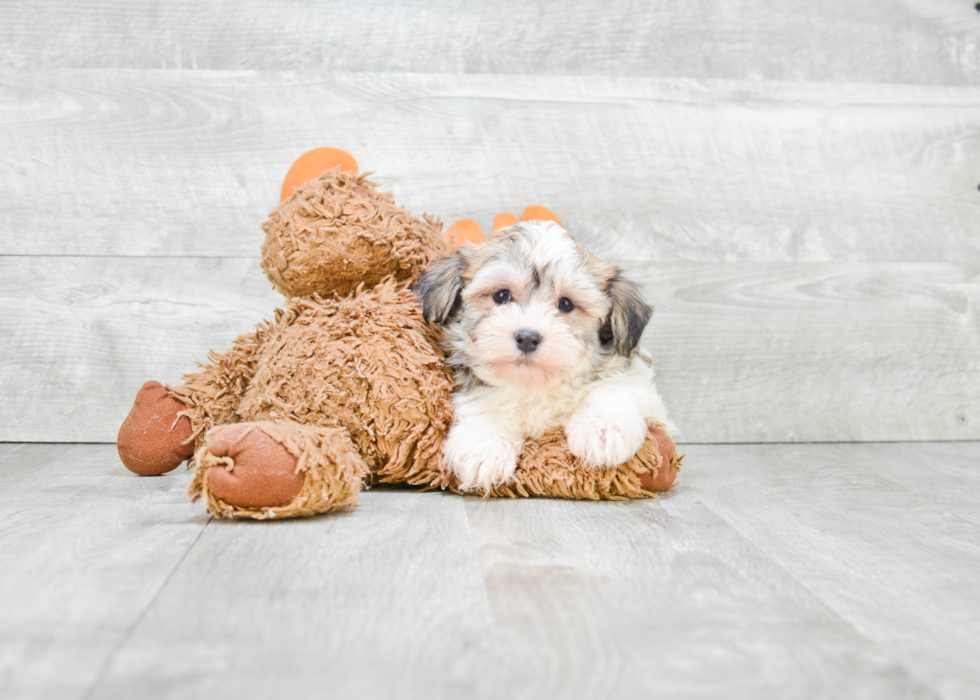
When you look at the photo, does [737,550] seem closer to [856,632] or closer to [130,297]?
[856,632]

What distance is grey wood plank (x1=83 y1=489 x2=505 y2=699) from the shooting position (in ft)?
2.68

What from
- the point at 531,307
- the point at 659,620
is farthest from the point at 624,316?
the point at 659,620

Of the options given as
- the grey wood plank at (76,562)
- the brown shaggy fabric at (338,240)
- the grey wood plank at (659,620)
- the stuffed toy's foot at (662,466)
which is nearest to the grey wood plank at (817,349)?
the stuffed toy's foot at (662,466)

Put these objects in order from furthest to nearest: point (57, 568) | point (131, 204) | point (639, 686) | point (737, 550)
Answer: point (131, 204) → point (737, 550) → point (57, 568) → point (639, 686)

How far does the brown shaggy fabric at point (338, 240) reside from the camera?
1.67m

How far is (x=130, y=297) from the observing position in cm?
229

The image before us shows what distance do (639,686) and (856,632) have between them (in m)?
0.34

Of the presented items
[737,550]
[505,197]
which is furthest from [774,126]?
[737,550]

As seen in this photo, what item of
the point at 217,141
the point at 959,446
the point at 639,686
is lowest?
the point at 959,446

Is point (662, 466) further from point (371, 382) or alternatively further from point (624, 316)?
point (371, 382)

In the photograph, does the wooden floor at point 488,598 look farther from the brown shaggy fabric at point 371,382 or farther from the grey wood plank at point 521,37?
the grey wood plank at point 521,37

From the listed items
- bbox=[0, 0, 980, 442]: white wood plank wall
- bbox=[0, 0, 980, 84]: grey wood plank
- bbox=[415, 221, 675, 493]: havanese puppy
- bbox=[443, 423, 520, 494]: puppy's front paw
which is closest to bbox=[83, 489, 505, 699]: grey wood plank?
bbox=[443, 423, 520, 494]: puppy's front paw

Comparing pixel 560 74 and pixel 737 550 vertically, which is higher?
pixel 560 74

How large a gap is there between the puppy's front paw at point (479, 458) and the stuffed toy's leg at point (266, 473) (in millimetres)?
261
